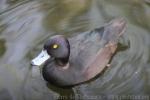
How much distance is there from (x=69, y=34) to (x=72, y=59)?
2.56 feet

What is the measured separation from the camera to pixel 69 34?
656 centimetres

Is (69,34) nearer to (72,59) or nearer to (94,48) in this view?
(94,48)

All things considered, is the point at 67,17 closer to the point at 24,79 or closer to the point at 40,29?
the point at 40,29

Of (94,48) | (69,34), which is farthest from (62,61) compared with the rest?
(69,34)

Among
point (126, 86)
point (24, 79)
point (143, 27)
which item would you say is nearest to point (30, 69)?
point (24, 79)

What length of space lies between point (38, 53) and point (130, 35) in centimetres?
116

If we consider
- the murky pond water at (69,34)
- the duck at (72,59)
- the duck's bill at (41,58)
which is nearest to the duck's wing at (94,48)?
the duck at (72,59)

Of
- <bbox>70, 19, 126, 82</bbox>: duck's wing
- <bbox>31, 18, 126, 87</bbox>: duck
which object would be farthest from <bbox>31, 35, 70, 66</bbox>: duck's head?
<bbox>70, 19, 126, 82</bbox>: duck's wing

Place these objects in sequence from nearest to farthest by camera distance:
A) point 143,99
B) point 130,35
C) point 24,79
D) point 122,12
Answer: point 143,99, point 24,79, point 130,35, point 122,12

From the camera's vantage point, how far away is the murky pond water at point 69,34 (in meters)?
5.72

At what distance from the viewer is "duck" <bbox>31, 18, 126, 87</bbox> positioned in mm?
5719

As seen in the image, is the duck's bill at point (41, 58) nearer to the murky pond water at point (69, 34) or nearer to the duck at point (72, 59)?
the duck at point (72, 59)

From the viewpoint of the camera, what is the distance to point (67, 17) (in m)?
7.00

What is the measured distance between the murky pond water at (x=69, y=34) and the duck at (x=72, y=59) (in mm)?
92
